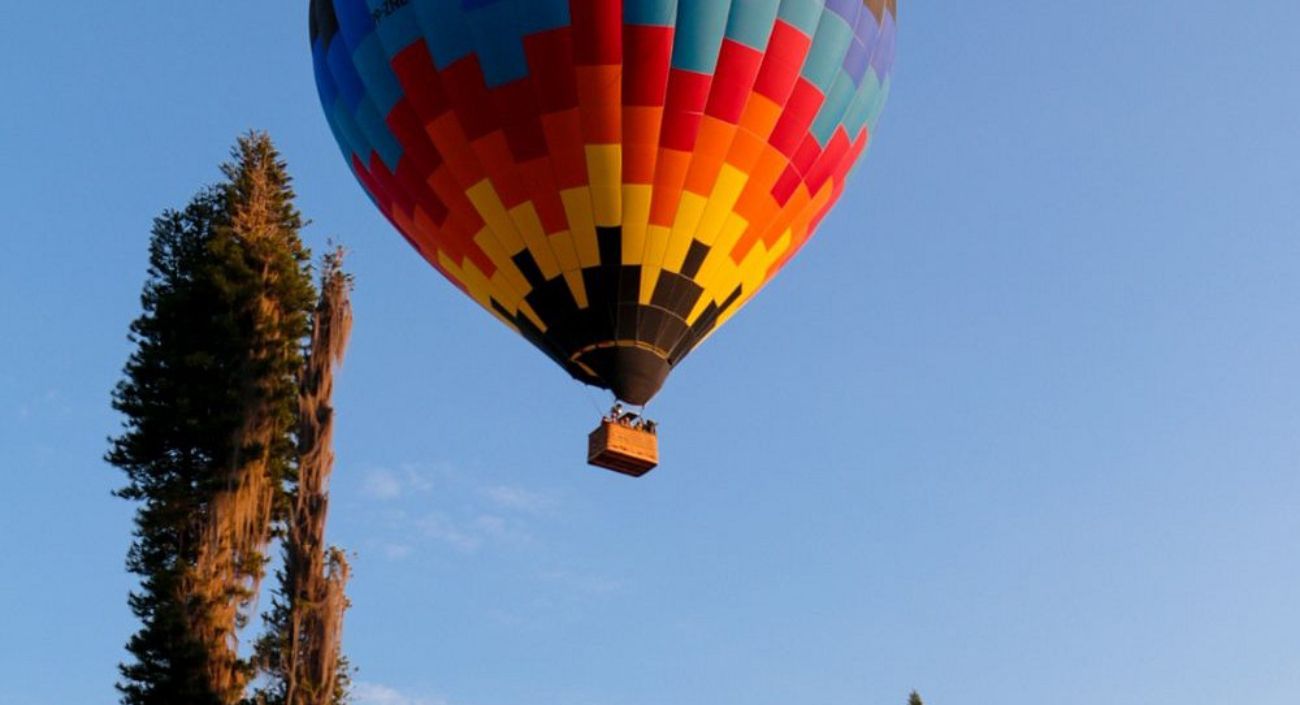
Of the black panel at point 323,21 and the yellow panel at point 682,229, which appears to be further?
the black panel at point 323,21

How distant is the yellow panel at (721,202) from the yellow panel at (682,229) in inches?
5.2

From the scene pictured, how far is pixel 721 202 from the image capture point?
70.1 feet

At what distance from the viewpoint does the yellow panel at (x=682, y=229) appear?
69.3 feet

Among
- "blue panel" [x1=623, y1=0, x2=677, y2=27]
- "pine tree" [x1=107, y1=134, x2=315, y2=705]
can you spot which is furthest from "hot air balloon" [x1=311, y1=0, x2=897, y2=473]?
"pine tree" [x1=107, y1=134, x2=315, y2=705]

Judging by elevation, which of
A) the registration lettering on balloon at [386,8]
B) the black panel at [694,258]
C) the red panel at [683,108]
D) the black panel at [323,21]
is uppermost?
the black panel at [323,21]

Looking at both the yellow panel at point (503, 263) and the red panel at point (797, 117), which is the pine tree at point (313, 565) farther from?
the red panel at point (797, 117)

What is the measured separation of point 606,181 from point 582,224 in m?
0.69

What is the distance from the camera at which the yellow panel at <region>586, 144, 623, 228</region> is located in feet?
68.2

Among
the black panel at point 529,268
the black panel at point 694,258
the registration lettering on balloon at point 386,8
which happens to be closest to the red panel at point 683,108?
the black panel at point 694,258

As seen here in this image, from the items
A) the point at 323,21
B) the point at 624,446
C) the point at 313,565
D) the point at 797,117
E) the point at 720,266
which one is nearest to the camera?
the point at 313,565

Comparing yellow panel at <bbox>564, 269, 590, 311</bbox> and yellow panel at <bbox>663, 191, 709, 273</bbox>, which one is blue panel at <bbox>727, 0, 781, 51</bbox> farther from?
yellow panel at <bbox>564, 269, 590, 311</bbox>

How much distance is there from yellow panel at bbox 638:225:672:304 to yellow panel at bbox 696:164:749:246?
0.55m

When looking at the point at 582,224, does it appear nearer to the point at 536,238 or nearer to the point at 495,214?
the point at 536,238

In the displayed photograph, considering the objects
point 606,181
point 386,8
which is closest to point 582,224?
point 606,181
